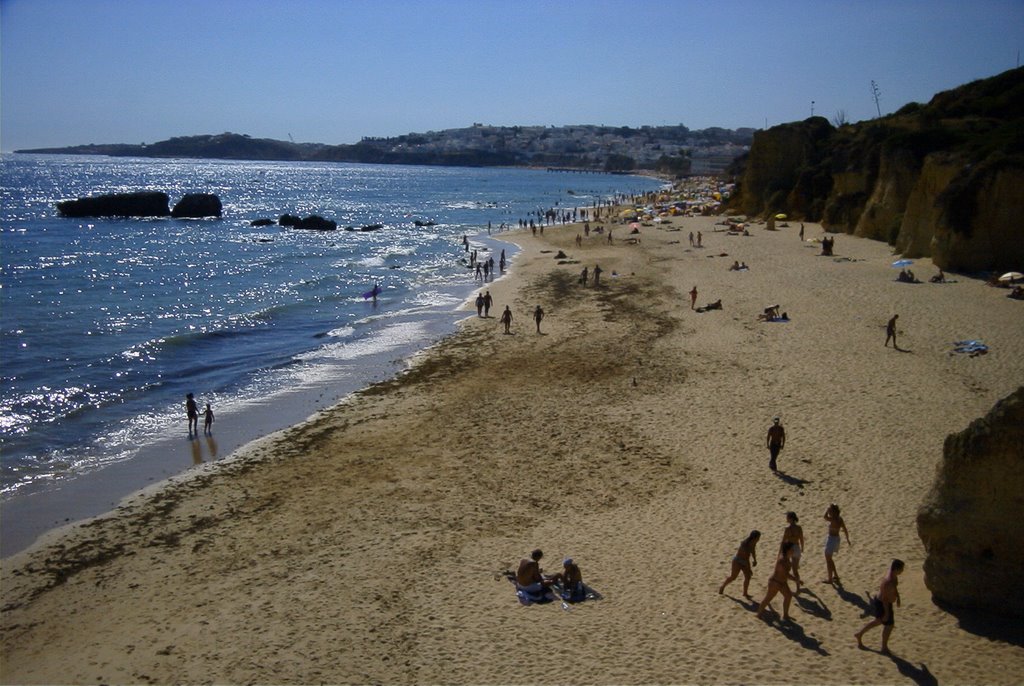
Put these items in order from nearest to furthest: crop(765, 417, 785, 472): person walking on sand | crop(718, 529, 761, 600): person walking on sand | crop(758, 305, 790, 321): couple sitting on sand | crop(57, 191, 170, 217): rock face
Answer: crop(718, 529, 761, 600): person walking on sand < crop(765, 417, 785, 472): person walking on sand < crop(758, 305, 790, 321): couple sitting on sand < crop(57, 191, 170, 217): rock face

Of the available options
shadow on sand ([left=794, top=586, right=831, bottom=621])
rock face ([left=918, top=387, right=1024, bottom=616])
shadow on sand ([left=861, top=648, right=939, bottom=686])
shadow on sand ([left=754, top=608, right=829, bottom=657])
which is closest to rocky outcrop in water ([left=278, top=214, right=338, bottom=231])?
shadow on sand ([left=794, top=586, right=831, bottom=621])

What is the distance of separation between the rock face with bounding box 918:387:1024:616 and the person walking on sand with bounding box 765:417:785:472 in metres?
4.40

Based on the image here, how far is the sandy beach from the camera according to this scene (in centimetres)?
848

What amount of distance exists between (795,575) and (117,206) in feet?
264

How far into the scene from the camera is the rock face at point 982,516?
26.3 ft

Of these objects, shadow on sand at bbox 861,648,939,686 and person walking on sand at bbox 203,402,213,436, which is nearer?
shadow on sand at bbox 861,648,939,686

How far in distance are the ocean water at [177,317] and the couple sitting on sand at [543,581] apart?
1014 centimetres

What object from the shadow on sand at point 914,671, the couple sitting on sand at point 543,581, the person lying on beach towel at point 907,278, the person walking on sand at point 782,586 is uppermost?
the person lying on beach towel at point 907,278

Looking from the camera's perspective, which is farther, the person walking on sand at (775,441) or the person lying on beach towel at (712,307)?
the person lying on beach towel at (712,307)

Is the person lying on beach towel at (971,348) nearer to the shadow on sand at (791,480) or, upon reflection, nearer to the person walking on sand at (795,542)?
the shadow on sand at (791,480)

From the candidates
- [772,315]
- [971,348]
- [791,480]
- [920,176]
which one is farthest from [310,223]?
[791,480]

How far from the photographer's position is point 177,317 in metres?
30.5

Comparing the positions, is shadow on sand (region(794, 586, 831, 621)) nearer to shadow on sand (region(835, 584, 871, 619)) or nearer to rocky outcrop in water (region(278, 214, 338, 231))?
shadow on sand (region(835, 584, 871, 619))

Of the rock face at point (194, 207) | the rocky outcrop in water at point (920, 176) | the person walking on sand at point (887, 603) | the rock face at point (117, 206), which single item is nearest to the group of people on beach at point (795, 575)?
the person walking on sand at point (887, 603)
